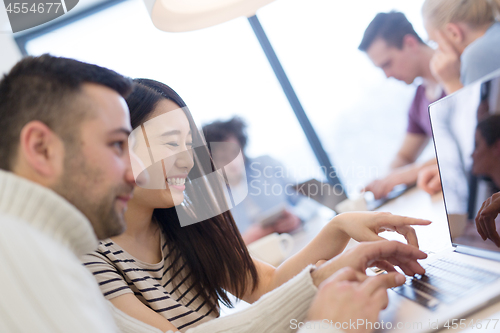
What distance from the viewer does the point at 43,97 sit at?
458 millimetres

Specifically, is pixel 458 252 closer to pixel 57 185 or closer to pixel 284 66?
pixel 57 185

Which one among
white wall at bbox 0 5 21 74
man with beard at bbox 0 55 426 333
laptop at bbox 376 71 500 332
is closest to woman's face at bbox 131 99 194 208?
man with beard at bbox 0 55 426 333

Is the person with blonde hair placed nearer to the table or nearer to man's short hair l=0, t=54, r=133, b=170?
the table

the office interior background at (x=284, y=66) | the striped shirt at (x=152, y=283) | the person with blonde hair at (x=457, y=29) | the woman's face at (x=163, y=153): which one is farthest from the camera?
the office interior background at (x=284, y=66)

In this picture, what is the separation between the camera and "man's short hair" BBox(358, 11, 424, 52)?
5.55 ft

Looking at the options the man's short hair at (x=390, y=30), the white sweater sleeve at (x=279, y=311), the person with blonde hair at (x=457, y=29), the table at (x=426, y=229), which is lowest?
the table at (x=426, y=229)

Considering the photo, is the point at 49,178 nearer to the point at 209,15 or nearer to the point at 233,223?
the point at 209,15

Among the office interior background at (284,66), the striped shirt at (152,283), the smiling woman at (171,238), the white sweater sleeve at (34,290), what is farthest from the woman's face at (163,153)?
the office interior background at (284,66)

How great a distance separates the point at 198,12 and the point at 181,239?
1.82 feet

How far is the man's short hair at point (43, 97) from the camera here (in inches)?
17.7

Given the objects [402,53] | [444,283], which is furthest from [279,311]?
[402,53]

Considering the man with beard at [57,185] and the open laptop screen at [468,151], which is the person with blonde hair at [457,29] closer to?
the open laptop screen at [468,151]

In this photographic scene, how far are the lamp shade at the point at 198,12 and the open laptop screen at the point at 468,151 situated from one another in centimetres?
38

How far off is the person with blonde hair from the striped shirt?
106cm
